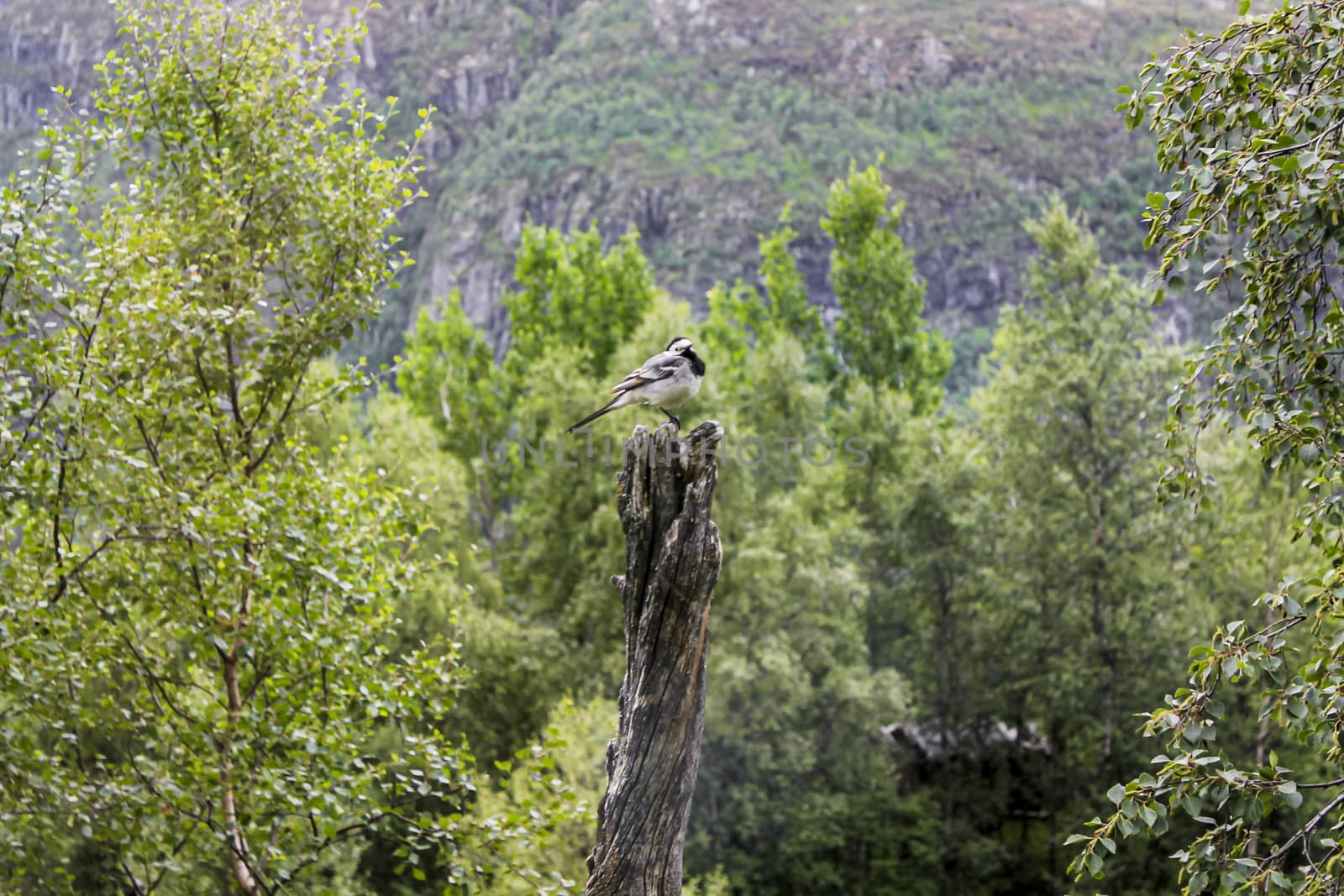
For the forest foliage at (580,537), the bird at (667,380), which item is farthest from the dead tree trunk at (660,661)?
the forest foliage at (580,537)

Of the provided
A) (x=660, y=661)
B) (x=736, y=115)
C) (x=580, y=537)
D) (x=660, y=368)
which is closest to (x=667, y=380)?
(x=660, y=368)

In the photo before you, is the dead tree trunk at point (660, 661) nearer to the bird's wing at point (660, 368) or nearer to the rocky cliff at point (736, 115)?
the bird's wing at point (660, 368)

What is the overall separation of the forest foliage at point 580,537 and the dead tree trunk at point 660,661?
2496mm

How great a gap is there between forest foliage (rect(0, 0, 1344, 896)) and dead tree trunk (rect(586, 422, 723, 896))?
2496 millimetres

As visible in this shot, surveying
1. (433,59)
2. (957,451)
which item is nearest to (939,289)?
(433,59)

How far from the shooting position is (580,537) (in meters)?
28.8

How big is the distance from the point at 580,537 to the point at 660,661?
21.6 metres

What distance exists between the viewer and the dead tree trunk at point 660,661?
7.23 meters

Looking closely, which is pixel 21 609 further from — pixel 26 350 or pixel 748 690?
pixel 748 690

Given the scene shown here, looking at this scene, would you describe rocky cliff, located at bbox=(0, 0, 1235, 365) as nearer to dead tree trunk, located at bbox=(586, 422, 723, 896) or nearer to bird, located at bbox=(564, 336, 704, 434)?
bird, located at bbox=(564, 336, 704, 434)

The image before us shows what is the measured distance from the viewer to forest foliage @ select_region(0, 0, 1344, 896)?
5.97 m

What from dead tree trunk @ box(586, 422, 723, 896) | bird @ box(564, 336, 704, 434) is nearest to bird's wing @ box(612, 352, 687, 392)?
bird @ box(564, 336, 704, 434)

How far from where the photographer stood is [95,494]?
9.57 meters

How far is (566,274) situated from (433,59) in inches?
2720
